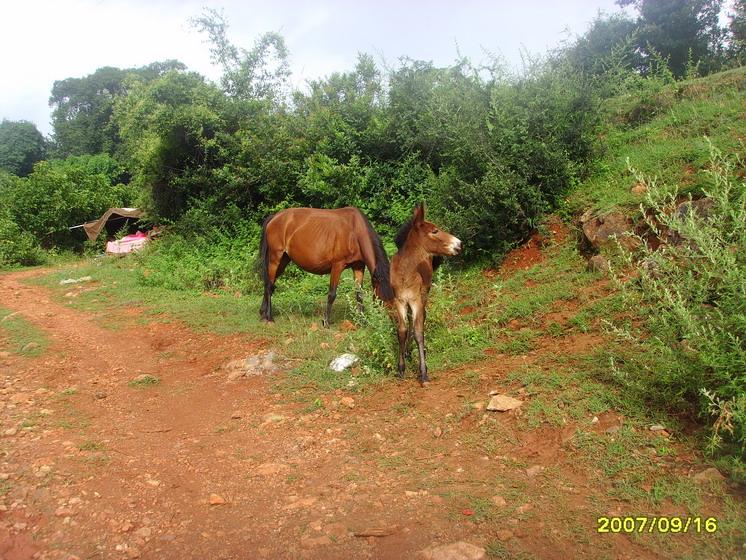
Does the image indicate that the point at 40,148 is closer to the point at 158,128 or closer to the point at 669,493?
the point at 158,128

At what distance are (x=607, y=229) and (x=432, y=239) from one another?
303 centimetres

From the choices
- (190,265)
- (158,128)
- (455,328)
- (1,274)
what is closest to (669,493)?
(455,328)

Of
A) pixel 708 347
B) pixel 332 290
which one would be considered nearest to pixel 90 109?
pixel 332 290

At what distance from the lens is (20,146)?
5309 cm

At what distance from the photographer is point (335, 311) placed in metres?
8.76

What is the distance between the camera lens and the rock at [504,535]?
2.84m

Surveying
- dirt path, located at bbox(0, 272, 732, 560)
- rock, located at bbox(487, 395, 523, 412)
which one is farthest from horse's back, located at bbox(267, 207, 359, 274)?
rock, located at bbox(487, 395, 523, 412)

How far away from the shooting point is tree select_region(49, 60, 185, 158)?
5312 centimetres

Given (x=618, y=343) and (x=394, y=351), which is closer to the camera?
(x=618, y=343)

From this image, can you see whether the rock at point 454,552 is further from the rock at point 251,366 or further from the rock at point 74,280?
the rock at point 74,280

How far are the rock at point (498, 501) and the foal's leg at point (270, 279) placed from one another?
5.64m

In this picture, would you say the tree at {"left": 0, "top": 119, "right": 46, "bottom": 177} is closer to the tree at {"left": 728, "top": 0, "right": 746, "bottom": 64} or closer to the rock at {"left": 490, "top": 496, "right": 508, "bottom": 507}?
the tree at {"left": 728, "top": 0, "right": 746, "bottom": 64}

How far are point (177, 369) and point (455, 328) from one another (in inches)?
143

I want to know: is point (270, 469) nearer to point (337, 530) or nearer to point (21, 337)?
point (337, 530)
